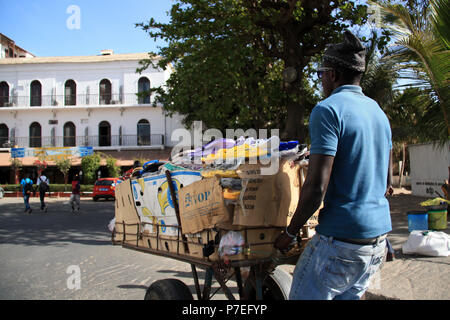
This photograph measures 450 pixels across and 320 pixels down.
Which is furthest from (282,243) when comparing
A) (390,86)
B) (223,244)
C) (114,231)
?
(390,86)

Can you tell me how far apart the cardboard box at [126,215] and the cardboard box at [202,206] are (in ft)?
2.87

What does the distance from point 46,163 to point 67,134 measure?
369cm

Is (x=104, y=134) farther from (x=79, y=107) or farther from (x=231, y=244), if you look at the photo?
(x=231, y=244)

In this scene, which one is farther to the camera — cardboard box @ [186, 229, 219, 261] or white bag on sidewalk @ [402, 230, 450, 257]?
white bag on sidewalk @ [402, 230, 450, 257]

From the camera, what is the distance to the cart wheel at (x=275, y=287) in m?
3.14

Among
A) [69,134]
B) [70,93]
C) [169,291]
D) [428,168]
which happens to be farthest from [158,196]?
[70,93]

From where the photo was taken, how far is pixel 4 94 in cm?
3722

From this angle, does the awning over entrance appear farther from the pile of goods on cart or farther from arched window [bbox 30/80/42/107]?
the pile of goods on cart

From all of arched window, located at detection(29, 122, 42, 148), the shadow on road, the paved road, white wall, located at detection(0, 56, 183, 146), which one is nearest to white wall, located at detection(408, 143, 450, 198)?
the shadow on road

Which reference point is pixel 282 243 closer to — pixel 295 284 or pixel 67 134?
pixel 295 284

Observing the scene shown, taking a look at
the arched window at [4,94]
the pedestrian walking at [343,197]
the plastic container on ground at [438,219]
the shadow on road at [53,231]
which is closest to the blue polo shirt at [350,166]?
the pedestrian walking at [343,197]

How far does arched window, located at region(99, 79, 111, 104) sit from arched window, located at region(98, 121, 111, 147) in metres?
2.06

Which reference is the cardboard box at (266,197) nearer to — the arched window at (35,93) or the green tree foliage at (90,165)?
the green tree foliage at (90,165)

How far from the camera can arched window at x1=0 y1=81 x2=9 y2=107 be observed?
36969 millimetres
